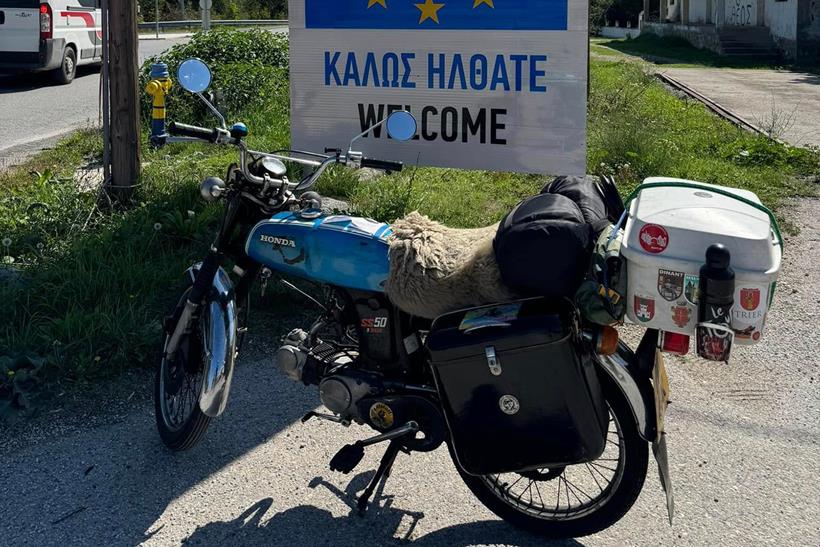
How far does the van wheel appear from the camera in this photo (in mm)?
15688

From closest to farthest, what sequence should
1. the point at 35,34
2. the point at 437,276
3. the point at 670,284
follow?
the point at 670,284
the point at 437,276
the point at 35,34

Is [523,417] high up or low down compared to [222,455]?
up

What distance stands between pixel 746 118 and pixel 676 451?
421 inches

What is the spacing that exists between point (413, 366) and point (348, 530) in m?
0.64

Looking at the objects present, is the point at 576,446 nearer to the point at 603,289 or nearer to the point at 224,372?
the point at 603,289

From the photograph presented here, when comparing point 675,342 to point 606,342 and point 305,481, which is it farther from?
point 305,481

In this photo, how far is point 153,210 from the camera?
625cm

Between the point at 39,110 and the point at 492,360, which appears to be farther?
the point at 39,110

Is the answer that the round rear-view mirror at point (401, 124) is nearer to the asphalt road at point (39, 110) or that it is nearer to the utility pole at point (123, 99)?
the utility pole at point (123, 99)

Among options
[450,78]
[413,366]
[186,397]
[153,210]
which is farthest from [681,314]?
[153,210]

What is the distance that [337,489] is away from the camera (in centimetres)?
371

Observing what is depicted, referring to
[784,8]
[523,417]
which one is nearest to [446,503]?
[523,417]

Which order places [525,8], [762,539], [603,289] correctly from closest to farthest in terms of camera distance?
[603,289]
[762,539]
[525,8]

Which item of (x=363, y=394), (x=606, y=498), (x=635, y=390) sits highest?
(x=635, y=390)
